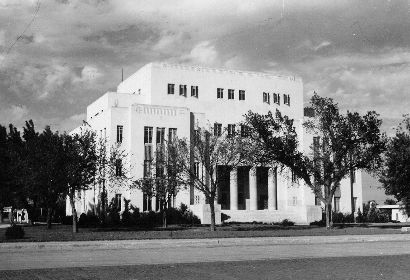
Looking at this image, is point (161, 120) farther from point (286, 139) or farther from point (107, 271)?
point (107, 271)

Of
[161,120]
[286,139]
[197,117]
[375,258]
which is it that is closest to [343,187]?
[197,117]

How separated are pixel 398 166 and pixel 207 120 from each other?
2571 cm

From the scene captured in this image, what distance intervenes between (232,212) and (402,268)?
44318 millimetres

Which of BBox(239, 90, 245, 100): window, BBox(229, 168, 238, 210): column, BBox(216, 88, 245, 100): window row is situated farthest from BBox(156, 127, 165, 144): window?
BBox(239, 90, 245, 100): window

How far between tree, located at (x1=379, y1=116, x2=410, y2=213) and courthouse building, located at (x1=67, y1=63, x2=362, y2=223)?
46.8ft

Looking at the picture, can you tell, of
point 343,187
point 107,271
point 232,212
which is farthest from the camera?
point 343,187

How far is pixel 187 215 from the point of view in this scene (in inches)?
2136

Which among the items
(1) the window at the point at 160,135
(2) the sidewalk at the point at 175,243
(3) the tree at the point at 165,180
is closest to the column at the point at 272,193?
(1) the window at the point at 160,135

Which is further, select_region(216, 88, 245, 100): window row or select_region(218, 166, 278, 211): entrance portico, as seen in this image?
select_region(216, 88, 245, 100): window row

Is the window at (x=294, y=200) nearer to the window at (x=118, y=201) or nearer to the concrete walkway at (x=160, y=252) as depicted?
the window at (x=118, y=201)

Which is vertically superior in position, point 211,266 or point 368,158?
point 368,158

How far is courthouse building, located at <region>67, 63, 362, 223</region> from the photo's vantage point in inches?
2266

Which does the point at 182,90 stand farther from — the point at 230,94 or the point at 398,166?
the point at 398,166

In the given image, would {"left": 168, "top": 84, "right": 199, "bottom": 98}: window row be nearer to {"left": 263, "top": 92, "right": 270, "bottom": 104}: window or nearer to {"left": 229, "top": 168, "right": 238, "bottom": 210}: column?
{"left": 263, "top": 92, "right": 270, "bottom": 104}: window
